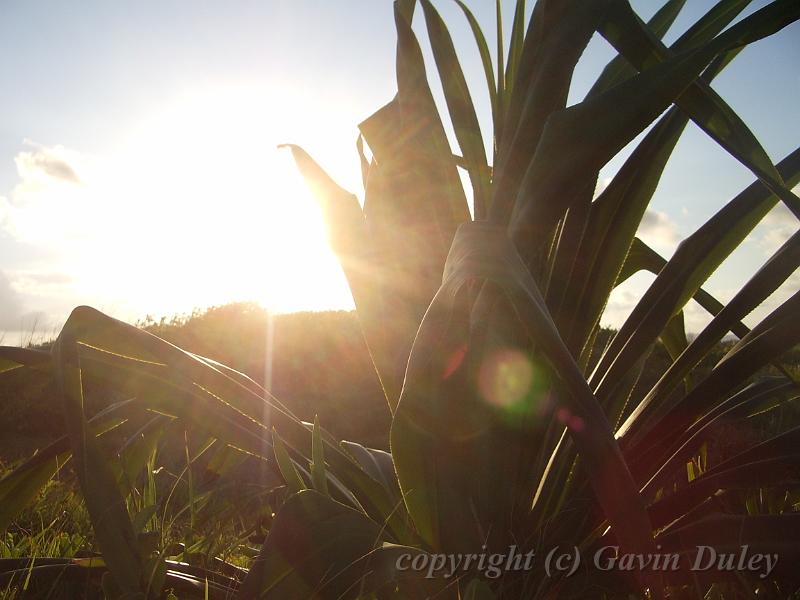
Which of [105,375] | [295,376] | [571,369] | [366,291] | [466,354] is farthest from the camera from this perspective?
[295,376]

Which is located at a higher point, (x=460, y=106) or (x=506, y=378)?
(x=460, y=106)

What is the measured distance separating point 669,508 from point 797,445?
18cm

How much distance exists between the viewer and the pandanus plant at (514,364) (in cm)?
50

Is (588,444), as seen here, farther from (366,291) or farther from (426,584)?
(366,291)

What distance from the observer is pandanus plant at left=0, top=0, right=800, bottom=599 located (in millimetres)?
499

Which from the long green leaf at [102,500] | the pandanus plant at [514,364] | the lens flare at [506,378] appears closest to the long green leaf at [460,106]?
the pandanus plant at [514,364]

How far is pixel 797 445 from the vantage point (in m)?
0.63

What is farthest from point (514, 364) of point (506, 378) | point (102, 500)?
point (102, 500)

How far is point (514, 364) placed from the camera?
2.13ft

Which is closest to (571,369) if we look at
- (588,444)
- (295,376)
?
(588,444)

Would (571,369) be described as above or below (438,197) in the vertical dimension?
below

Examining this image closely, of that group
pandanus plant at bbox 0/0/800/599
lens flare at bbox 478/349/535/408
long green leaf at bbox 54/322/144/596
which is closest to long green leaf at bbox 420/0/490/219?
pandanus plant at bbox 0/0/800/599

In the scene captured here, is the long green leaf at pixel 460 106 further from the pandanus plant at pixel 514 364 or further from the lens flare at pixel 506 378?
the lens flare at pixel 506 378

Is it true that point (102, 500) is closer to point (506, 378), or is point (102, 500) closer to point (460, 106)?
point (506, 378)
